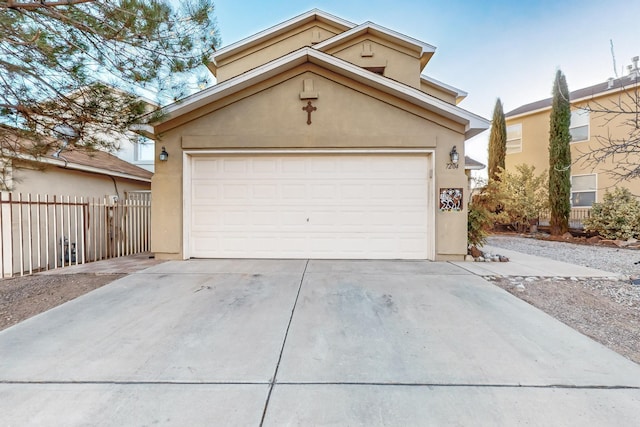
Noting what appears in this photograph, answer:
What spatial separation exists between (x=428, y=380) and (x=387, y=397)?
448mm

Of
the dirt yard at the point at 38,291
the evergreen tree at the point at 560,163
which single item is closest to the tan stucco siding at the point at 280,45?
the dirt yard at the point at 38,291

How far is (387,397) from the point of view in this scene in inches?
86.8

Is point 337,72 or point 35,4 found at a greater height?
point 337,72

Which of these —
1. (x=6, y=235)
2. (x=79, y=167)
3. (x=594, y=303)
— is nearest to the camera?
(x=594, y=303)

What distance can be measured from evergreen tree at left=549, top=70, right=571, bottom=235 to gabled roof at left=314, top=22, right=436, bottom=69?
752 centimetres

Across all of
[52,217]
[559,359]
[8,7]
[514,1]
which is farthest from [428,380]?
[514,1]

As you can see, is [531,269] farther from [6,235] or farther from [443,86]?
[6,235]

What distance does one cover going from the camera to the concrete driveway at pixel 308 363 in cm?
206

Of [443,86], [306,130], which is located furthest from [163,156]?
[443,86]

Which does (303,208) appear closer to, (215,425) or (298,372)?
(298,372)

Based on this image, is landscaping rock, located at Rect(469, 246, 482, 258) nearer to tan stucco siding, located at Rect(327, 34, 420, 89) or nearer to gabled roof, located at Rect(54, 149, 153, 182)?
tan stucco siding, located at Rect(327, 34, 420, 89)

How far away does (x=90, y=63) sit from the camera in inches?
167

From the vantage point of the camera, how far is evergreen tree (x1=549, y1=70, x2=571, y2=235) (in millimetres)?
12586

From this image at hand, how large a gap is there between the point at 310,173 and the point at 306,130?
1.00 meters
